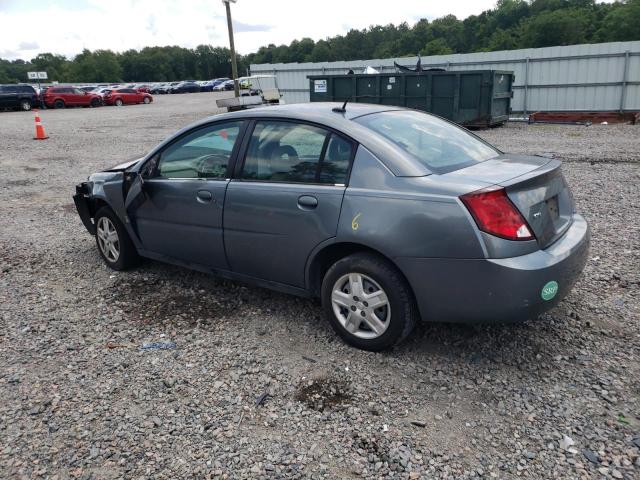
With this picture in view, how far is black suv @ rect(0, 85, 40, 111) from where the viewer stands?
115 ft

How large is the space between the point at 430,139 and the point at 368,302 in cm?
129

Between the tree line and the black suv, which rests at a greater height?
the tree line

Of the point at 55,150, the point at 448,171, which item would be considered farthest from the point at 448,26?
the point at 448,171

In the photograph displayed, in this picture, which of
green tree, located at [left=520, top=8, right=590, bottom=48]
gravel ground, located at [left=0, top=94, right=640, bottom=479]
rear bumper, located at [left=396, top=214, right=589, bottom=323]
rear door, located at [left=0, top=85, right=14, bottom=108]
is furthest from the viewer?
green tree, located at [left=520, top=8, right=590, bottom=48]

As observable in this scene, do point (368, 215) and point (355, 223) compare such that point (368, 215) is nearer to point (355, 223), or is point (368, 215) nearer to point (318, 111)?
point (355, 223)

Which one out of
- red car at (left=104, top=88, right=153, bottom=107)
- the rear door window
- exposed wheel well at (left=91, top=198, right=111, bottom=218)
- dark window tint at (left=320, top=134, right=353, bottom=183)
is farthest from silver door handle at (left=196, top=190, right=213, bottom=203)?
red car at (left=104, top=88, right=153, bottom=107)

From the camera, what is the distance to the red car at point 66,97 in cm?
3853

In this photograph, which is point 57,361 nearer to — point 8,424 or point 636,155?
point 8,424

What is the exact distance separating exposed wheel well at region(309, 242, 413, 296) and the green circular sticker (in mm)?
829

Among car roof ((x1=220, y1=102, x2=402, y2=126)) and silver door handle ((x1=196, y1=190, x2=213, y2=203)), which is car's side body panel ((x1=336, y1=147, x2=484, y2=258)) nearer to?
car roof ((x1=220, y1=102, x2=402, y2=126))

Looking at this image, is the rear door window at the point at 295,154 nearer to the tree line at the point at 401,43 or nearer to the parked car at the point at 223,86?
the parked car at the point at 223,86

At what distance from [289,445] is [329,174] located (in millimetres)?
1714

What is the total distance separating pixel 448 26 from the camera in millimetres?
96000

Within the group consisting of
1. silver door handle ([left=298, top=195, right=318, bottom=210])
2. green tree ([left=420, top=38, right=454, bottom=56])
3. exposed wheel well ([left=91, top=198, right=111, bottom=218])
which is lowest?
exposed wheel well ([left=91, top=198, right=111, bottom=218])
